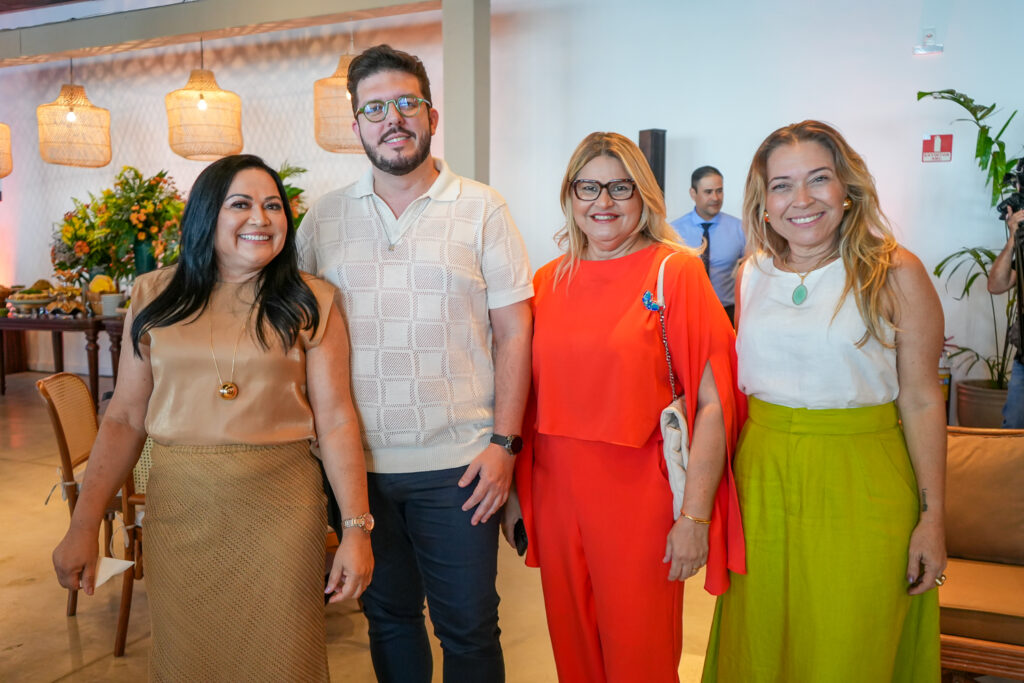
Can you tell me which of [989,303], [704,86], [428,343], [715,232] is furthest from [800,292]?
[704,86]

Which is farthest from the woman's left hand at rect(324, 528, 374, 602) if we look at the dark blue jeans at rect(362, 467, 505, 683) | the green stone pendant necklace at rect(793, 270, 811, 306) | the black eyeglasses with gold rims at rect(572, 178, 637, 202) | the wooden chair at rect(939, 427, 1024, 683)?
the wooden chair at rect(939, 427, 1024, 683)

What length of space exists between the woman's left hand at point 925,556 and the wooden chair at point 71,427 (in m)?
2.64

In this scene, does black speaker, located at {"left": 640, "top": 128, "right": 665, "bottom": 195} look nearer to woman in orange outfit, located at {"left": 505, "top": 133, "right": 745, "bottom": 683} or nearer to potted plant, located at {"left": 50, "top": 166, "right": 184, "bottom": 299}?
potted plant, located at {"left": 50, "top": 166, "right": 184, "bottom": 299}

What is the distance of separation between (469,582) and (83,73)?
9.13 metres

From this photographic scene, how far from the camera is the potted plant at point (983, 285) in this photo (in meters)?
5.34

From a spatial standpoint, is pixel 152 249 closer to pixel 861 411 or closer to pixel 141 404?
pixel 141 404

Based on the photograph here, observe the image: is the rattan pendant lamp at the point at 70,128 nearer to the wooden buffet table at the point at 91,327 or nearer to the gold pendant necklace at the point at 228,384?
the wooden buffet table at the point at 91,327

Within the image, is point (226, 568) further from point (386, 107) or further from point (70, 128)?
point (70, 128)

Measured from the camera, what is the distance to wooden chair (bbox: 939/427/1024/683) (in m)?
2.18

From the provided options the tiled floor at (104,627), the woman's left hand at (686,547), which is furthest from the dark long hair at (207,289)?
the tiled floor at (104,627)

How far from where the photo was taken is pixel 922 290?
1823 millimetres

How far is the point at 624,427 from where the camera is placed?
78.4 inches

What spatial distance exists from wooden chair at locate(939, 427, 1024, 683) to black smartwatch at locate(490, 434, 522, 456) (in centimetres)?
125

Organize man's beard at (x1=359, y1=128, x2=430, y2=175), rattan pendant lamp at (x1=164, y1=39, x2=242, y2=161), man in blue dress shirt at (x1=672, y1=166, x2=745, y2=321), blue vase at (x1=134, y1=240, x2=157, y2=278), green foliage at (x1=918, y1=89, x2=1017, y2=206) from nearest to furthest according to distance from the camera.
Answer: man's beard at (x1=359, y1=128, x2=430, y2=175) < green foliage at (x1=918, y1=89, x2=1017, y2=206) < man in blue dress shirt at (x1=672, y1=166, x2=745, y2=321) < blue vase at (x1=134, y1=240, x2=157, y2=278) < rattan pendant lamp at (x1=164, y1=39, x2=242, y2=161)
